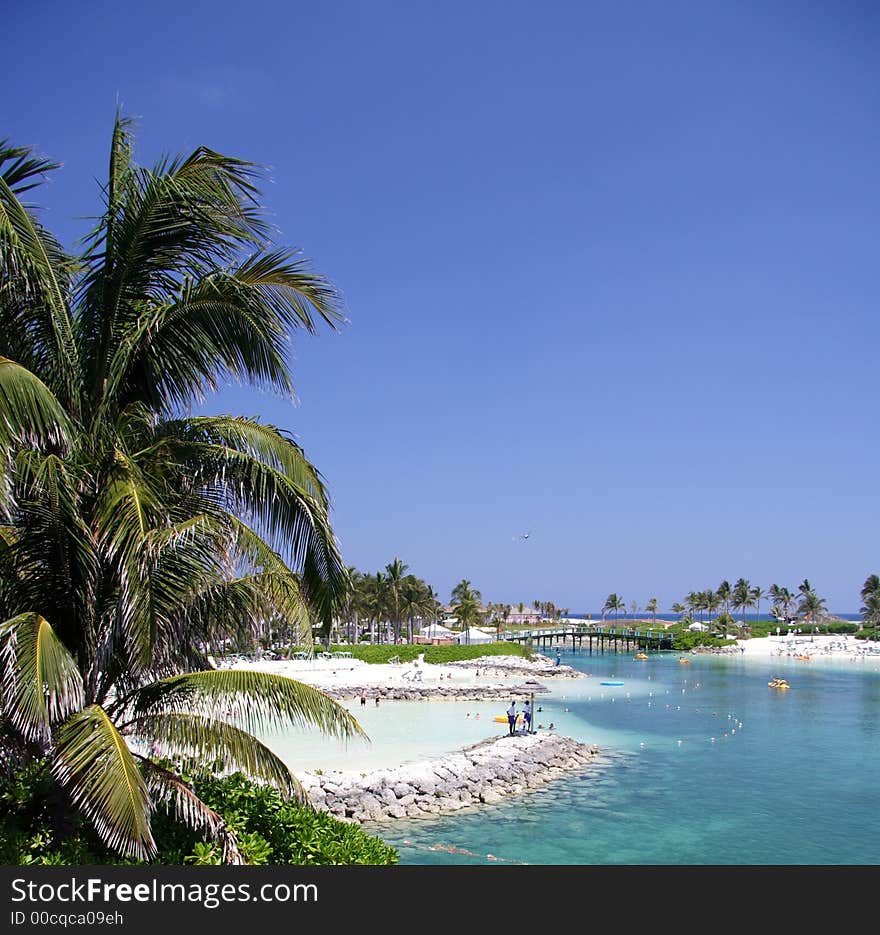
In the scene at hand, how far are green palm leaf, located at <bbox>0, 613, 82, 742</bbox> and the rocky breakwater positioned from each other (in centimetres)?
1304

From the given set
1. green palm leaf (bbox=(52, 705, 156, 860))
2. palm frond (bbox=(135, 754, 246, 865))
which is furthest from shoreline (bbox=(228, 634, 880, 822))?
green palm leaf (bbox=(52, 705, 156, 860))

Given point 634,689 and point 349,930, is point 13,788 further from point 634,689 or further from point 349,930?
point 634,689

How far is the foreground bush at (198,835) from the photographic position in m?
5.95

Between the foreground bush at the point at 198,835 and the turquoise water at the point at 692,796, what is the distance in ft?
32.7

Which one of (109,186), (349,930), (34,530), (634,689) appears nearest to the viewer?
(349,930)

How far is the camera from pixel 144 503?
19.1 feet

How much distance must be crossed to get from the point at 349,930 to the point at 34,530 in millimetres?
3989

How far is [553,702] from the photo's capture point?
47.1 meters

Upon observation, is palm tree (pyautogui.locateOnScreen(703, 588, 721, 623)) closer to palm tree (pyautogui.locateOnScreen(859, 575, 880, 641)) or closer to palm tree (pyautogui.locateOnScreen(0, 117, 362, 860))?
palm tree (pyautogui.locateOnScreen(859, 575, 880, 641))

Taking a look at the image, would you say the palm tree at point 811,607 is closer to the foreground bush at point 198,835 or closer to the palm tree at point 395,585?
the palm tree at point 395,585

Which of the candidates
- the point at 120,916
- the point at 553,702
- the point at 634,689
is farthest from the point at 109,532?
the point at 634,689

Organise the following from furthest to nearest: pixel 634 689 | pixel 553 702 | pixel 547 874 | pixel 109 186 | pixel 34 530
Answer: pixel 634 689, pixel 553 702, pixel 109 186, pixel 34 530, pixel 547 874

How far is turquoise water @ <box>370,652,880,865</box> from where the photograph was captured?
18.2 metres

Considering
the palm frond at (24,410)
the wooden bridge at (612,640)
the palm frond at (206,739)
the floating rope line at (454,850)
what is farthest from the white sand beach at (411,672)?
the wooden bridge at (612,640)
